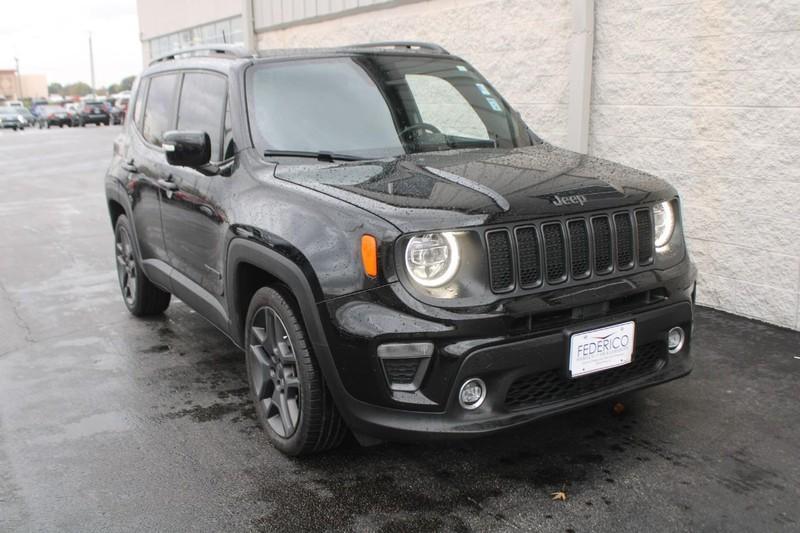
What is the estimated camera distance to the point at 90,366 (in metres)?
5.11

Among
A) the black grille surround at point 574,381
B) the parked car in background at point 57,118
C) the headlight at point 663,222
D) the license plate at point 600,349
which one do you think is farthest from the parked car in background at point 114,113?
the license plate at point 600,349

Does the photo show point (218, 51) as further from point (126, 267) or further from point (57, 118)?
point (57, 118)

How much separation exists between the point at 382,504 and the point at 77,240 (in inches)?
303

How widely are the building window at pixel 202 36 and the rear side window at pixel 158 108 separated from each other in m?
8.55

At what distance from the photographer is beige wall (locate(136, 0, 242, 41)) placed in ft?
59.0

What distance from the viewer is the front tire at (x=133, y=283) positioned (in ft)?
19.5

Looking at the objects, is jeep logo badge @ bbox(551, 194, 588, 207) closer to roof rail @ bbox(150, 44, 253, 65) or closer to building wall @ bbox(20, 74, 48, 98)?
roof rail @ bbox(150, 44, 253, 65)

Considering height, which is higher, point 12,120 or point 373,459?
point 12,120

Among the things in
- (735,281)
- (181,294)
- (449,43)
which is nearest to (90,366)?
(181,294)

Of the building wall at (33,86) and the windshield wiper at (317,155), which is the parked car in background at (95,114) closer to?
the windshield wiper at (317,155)

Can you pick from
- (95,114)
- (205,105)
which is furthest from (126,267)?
(95,114)

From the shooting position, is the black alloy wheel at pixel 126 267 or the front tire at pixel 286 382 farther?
the black alloy wheel at pixel 126 267

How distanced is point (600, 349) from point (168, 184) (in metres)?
2.89

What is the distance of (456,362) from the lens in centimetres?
295
